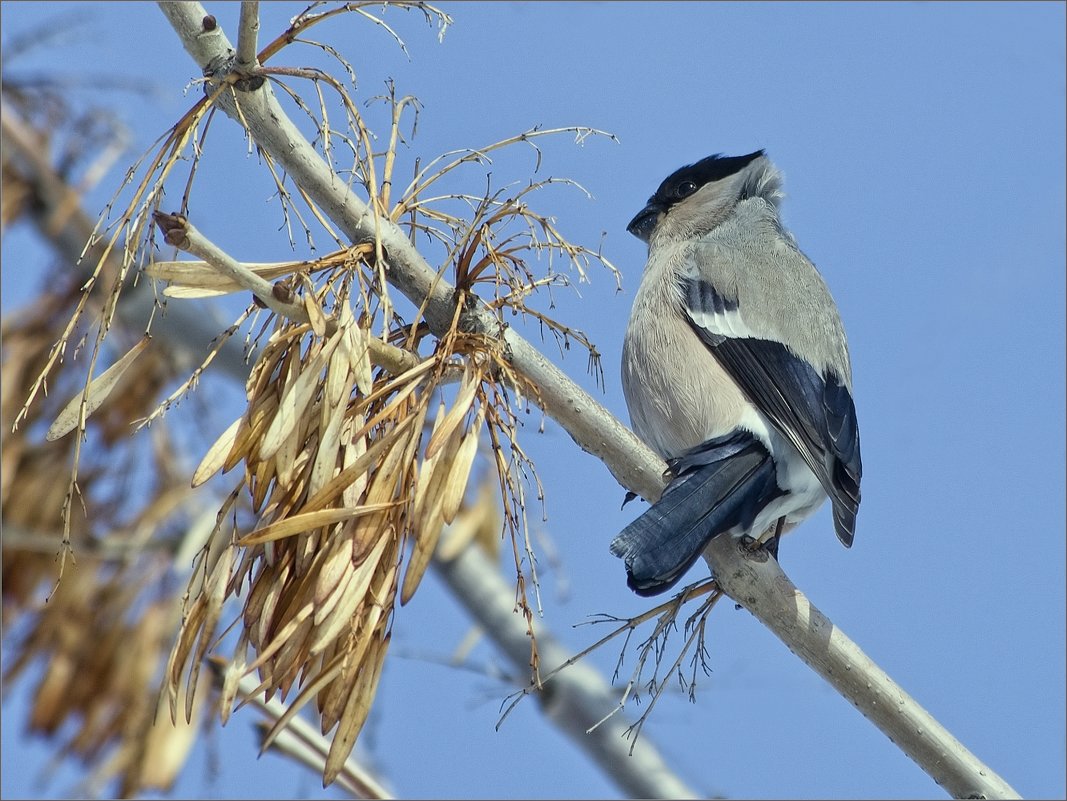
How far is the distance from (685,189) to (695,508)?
5.90ft

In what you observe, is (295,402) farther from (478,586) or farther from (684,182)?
(684,182)

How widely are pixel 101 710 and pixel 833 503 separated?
212 cm

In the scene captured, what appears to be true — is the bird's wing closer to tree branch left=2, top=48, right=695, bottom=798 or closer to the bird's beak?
the bird's beak

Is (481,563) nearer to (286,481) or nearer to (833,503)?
(833,503)

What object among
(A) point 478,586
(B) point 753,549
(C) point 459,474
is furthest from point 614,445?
(A) point 478,586

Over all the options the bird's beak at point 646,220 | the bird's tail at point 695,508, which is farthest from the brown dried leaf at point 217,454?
the bird's beak at point 646,220

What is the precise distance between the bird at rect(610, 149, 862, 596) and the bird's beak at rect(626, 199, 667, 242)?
0.21 metres

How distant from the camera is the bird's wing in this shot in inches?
120

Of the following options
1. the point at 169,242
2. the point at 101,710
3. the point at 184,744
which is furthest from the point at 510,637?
the point at 169,242

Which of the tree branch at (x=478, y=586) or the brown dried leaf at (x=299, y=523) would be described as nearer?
the brown dried leaf at (x=299, y=523)

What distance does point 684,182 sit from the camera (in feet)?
13.4

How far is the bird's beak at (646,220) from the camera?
13.4 ft

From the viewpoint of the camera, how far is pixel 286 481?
180 cm

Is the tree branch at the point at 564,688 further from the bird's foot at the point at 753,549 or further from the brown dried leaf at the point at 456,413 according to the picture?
the brown dried leaf at the point at 456,413
